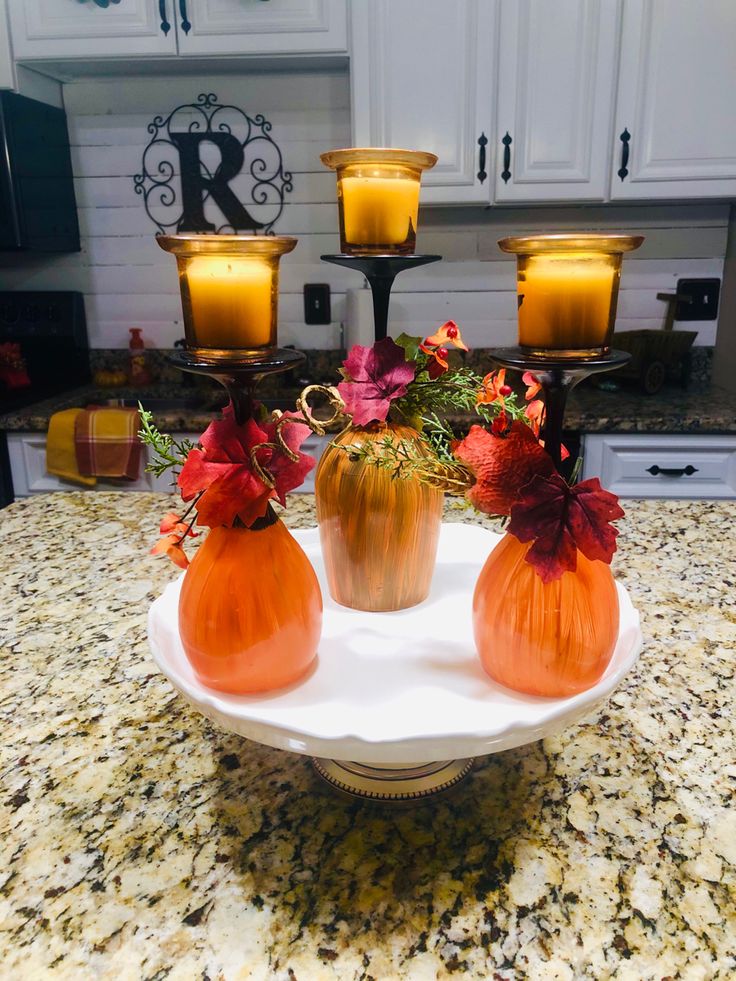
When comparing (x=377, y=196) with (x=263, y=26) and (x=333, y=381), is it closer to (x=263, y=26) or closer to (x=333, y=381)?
(x=263, y=26)

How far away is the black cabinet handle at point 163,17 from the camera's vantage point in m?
2.02

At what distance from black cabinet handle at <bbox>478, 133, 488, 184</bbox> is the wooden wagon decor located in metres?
0.65

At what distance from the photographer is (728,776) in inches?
22.9

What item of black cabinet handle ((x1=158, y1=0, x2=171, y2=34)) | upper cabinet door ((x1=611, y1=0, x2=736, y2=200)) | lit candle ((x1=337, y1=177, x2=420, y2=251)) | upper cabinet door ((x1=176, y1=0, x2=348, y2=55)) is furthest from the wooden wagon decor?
lit candle ((x1=337, y1=177, x2=420, y2=251))

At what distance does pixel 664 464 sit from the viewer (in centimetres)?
207

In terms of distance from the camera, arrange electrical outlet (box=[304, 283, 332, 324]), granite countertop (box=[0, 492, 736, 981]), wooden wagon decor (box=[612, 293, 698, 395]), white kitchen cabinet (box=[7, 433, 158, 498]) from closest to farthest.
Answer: granite countertop (box=[0, 492, 736, 981])
white kitchen cabinet (box=[7, 433, 158, 498])
wooden wagon decor (box=[612, 293, 698, 395])
electrical outlet (box=[304, 283, 332, 324])

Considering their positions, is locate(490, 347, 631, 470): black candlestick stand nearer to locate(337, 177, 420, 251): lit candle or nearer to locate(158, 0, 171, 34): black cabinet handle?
locate(337, 177, 420, 251): lit candle

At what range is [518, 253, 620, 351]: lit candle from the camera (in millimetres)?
523

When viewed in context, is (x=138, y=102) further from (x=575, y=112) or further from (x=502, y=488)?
(x=502, y=488)

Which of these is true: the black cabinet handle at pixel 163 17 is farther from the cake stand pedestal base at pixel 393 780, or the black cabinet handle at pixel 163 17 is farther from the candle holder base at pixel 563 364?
the cake stand pedestal base at pixel 393 780

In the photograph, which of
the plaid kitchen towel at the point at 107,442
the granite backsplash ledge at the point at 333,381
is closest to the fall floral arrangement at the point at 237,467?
the granite backsplash ledge at the point at 333,381

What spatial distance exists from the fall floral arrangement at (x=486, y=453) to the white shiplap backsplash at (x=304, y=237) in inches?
74.5

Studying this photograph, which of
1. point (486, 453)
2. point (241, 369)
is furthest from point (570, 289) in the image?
point (241, 369)

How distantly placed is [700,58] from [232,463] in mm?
2142
